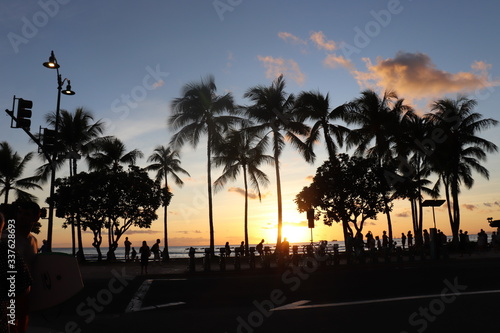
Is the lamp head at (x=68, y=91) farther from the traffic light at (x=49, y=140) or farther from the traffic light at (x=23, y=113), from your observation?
the traffic light at (x=23, y=113)

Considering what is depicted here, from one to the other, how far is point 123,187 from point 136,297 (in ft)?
106

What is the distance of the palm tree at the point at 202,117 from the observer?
4094 cm

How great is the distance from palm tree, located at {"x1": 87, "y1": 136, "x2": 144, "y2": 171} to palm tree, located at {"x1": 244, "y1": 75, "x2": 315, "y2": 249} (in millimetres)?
17254

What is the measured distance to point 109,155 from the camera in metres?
49.2

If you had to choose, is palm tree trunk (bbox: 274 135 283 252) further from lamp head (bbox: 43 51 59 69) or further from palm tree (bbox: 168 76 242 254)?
lamp head (bbox: 43 51 59 69)

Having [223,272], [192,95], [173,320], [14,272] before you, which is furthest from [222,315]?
[192,95]

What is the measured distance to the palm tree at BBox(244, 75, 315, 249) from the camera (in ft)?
125

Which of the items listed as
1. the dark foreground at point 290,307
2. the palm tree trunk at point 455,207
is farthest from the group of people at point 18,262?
the palm tree trunk at point 455,207

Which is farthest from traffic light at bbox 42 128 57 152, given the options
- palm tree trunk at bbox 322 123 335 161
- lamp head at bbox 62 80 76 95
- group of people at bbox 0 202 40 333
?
palm tree trunk at bbox 322 123 335 161

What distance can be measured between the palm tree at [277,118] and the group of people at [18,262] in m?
33.0

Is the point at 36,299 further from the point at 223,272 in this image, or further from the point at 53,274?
the point at 223,272

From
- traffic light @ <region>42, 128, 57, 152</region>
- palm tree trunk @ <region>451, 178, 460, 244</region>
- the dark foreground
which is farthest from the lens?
palm tree trunk @ <region>451, 178, 460, 244</region>

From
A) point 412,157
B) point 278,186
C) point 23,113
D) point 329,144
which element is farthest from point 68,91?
point 412,157

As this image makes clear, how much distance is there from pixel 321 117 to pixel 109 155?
2336 cm
